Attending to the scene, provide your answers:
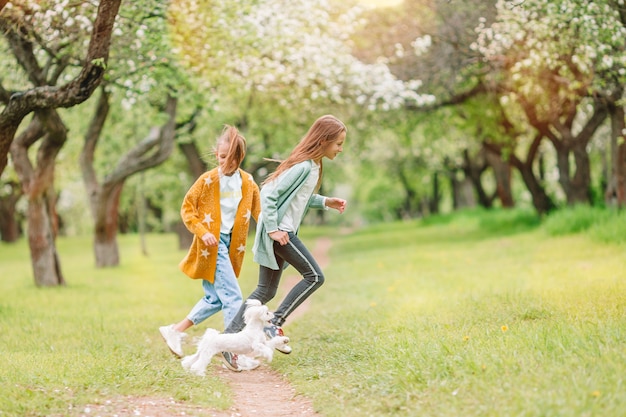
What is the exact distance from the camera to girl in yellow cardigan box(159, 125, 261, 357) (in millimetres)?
7402

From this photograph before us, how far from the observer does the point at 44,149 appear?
1483 cm

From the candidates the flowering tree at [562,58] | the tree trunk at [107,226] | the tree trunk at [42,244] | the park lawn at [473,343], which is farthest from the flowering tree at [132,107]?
the flowering tree at [562,58]

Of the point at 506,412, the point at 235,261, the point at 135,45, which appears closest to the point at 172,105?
Answer: the point at 135,45

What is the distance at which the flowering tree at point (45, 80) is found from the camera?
8.66m

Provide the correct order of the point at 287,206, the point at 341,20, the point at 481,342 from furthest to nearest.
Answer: the point at 341,20 → the point at 287,206 → the point at 481,342

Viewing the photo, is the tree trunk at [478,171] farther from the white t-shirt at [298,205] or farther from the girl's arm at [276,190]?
the girl's arm at [276,190]

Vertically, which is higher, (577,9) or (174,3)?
(174,3)

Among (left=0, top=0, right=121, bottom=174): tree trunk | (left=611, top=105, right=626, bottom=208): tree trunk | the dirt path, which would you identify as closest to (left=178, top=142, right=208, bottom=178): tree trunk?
(left=611, top=105, right=626, bottom=208): tree trunk

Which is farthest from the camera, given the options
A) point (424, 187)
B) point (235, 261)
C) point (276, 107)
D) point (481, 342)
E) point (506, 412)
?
point (424, 187)

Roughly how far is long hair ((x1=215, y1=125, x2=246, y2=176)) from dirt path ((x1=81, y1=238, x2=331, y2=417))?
195 centimetres

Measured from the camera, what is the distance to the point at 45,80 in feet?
41.1

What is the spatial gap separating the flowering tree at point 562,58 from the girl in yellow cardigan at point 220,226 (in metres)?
4.62

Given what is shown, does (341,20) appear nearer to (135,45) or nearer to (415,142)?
(135,45)

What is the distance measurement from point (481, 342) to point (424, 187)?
47740 mm
